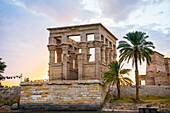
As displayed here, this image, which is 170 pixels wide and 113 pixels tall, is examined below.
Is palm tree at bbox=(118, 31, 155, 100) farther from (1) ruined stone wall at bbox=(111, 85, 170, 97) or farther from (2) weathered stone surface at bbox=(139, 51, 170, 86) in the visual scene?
(2) weathered stone surface at bbox=(139, 51, 170, 86)

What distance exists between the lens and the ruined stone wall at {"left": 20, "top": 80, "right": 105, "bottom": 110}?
2283cm

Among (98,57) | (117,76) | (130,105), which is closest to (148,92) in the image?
(117,76)

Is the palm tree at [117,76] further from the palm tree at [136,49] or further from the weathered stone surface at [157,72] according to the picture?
the weathered stone surface at [157,72]

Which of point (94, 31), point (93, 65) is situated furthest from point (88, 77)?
point (94, 31)

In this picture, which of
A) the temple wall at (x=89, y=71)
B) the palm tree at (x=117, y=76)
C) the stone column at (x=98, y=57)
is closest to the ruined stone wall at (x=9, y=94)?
the temple wall at (x=89, y=71)

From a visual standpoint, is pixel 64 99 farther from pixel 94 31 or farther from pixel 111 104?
pixel 94 31

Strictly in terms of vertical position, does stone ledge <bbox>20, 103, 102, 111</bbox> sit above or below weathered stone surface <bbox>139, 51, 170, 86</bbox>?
below

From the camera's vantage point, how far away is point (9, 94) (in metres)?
30.7

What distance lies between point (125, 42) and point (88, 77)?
7.30 metres

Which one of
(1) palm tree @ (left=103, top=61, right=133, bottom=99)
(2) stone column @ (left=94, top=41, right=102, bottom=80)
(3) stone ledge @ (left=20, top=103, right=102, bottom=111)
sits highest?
(2) stone column @ (left=94, top=41, right=102, bottom=80)

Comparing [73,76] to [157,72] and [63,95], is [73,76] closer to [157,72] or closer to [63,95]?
[63,95]

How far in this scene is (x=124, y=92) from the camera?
28.5m

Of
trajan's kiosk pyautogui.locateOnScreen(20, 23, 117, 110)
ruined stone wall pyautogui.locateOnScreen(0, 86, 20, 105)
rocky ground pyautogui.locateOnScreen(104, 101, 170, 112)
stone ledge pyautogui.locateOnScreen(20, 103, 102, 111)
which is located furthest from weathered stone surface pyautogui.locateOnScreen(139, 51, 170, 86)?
ruined stone wall pyautogui.locateOnScreen(0, 86, 20, 105)

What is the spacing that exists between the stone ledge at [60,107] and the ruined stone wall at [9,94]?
5816 mm
